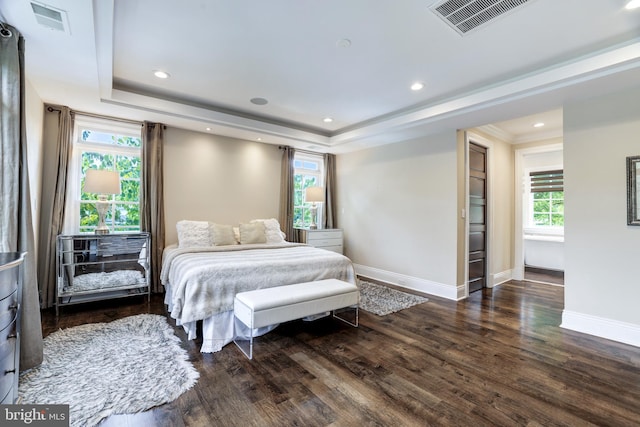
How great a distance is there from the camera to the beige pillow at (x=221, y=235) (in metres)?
4.18

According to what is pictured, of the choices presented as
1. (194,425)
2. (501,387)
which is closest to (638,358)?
(501,387)

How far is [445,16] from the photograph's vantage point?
217cm

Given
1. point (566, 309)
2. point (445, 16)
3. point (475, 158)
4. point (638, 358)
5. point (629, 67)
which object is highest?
point (445, 16)

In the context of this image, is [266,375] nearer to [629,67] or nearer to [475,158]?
[629,67]

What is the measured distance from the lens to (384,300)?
405 centimetres

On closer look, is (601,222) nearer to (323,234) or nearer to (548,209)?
(323,234)

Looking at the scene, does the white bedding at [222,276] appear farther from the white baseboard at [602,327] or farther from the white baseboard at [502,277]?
the white baseboard at [502,277]

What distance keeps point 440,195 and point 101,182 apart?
459 cm

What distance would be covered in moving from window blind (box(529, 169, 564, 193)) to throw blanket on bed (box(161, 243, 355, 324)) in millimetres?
5503

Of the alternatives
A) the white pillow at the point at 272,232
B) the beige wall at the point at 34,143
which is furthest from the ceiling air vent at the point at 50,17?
the white pillow at the point at 272,232

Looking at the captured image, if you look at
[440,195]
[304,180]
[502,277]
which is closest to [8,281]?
[440,195]

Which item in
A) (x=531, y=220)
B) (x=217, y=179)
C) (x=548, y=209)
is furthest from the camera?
(x=531, y=220)

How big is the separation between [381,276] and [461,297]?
1.40 meters

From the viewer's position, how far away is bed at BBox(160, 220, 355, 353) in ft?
8.63
